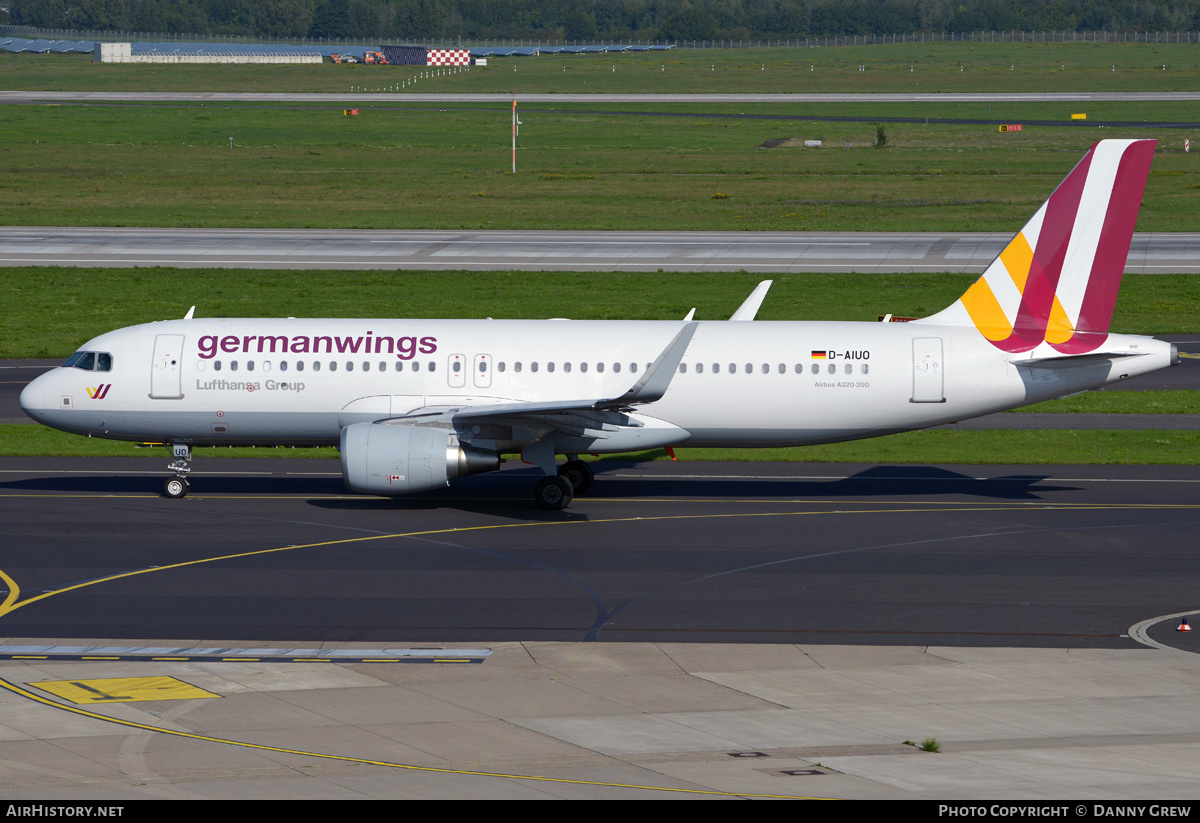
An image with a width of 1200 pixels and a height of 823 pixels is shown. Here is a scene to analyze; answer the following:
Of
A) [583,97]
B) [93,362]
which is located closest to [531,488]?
[93,362]

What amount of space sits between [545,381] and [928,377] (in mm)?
9588

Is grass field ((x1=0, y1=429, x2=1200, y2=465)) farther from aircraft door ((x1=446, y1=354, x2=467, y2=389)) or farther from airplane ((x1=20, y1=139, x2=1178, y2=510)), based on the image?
aircraft door ((x1=446, y1=354, x2=467, y2=389))

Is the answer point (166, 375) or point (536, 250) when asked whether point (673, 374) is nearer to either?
point (166, 375)

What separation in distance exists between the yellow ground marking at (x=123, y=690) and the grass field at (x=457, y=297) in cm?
3683

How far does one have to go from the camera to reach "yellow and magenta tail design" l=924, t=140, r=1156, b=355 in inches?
1324

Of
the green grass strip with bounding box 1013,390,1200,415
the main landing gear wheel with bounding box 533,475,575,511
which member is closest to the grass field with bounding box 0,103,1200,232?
the green grass strip with bounding box 1013,390,1200,415

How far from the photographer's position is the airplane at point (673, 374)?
1326 inches

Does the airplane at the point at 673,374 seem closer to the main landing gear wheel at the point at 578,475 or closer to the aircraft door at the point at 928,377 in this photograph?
the aircraft door at the point at 928,377

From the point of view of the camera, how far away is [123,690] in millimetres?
20109

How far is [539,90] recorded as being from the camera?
645ft

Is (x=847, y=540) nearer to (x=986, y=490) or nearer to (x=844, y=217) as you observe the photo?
(x=986, y=490)

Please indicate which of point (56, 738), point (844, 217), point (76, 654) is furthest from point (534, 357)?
point (844, 217)

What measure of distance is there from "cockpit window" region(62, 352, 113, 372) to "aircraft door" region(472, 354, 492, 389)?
30.7 feet

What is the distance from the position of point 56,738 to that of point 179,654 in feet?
13.7
